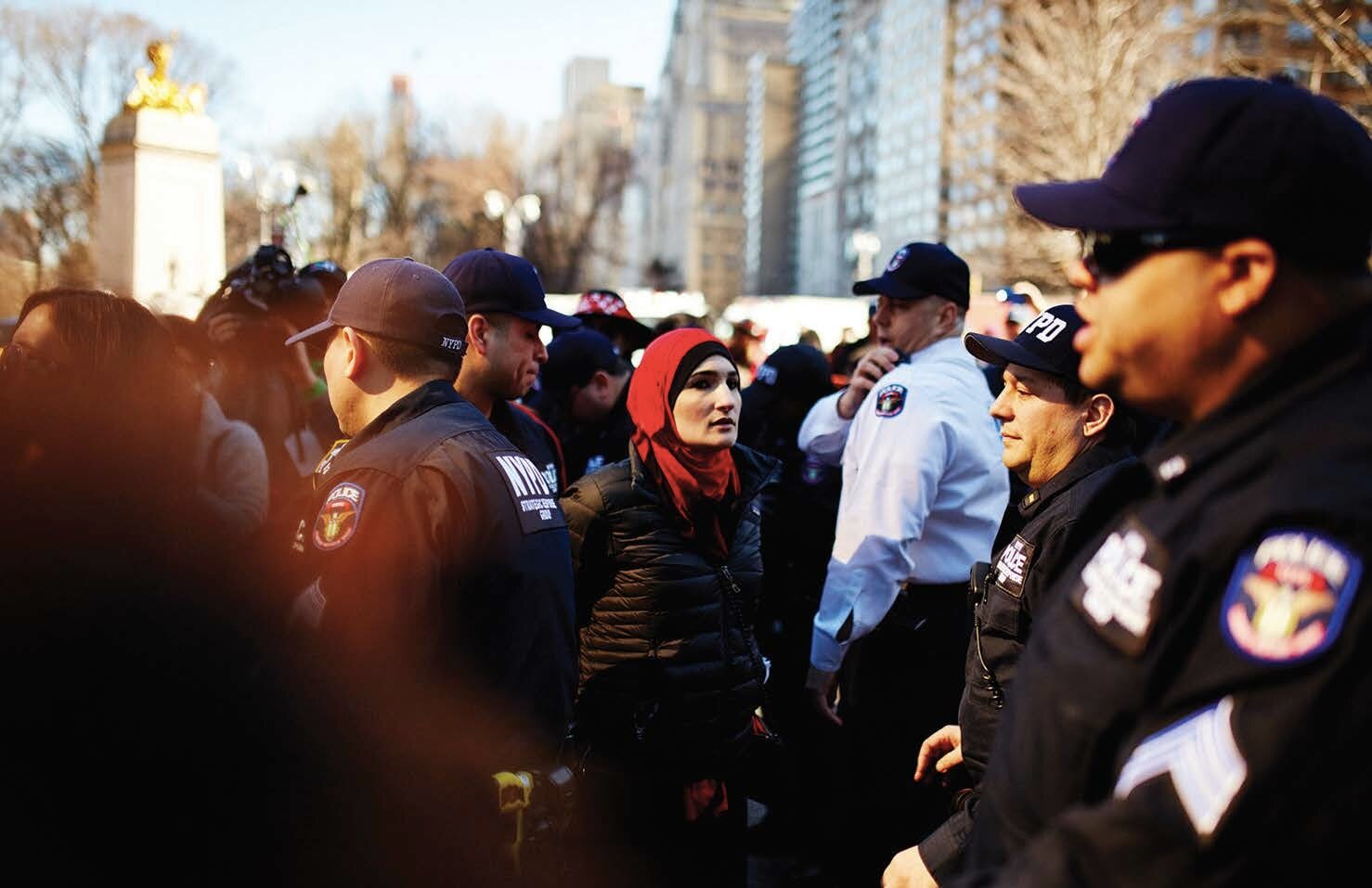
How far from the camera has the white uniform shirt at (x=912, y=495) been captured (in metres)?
3.76

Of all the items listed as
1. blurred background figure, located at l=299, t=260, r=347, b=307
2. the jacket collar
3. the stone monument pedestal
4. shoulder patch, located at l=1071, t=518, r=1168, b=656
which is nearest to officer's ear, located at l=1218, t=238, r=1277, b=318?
shoulder patch, located at l=1071, t=518, r=1168, b=656

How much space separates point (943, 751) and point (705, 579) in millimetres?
1017

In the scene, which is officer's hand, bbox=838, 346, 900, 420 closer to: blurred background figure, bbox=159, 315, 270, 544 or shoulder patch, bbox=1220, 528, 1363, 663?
blurred background figure, bbox=159, 315, 270, 544

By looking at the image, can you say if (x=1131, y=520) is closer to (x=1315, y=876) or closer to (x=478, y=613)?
(x=1315, y=876)

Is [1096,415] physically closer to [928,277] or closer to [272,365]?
[928,277]

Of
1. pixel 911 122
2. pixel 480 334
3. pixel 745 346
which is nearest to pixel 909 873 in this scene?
pixel 480 334

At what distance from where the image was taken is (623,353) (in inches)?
282

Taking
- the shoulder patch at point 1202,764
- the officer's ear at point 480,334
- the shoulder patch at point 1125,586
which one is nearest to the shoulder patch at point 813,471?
the officer's ear at point 480,334

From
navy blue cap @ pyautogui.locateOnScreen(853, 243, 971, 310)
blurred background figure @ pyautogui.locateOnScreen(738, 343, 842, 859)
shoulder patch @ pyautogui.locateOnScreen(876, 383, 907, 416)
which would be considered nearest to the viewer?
shoulder patch @ pyautogui.locateOnScreen(876, 383, 907, 416)

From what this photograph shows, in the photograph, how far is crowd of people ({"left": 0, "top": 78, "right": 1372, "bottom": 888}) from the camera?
1.21 metres

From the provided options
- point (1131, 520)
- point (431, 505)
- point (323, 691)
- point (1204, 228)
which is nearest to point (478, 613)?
point (431, 505)

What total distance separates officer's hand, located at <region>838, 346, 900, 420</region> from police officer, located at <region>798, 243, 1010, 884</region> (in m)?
0.61

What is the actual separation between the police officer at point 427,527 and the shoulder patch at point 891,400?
1543 millimetres

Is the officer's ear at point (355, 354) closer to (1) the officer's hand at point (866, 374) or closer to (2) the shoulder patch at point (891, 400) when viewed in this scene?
(2) the shoulder patch at point (891, 400)
